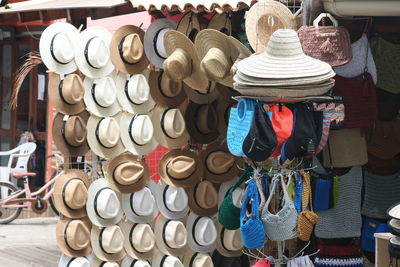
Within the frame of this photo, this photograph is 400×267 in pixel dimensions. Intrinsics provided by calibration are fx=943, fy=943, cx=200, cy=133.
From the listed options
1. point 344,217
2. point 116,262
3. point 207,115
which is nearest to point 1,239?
point 116,262

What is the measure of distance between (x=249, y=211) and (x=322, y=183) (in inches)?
32.9

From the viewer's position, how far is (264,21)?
6.88 meters

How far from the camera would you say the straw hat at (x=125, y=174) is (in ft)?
26.5

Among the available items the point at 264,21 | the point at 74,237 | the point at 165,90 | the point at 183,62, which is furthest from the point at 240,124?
the point at 74,237

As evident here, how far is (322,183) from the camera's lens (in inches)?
273

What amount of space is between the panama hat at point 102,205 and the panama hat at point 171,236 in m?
0.39

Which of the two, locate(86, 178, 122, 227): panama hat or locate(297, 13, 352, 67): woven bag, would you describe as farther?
locate(86, 178, 122, 227): panama hat

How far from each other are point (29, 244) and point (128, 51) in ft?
14.1

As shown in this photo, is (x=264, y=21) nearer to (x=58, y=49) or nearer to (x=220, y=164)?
(x=220, y=164)

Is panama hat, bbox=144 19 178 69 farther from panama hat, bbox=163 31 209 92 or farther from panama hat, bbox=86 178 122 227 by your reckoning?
panama hat, bbox=86 178 122 227

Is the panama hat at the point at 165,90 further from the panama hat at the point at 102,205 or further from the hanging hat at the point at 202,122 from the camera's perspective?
the panama hat at the point at 102,205

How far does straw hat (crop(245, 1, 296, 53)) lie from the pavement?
4169 millimetres

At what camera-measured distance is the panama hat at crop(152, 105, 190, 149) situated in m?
8.07

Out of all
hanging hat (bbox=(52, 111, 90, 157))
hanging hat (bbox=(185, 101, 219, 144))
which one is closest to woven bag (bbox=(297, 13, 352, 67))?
hanging hat (bbox=(185, 101, 219, 144))
